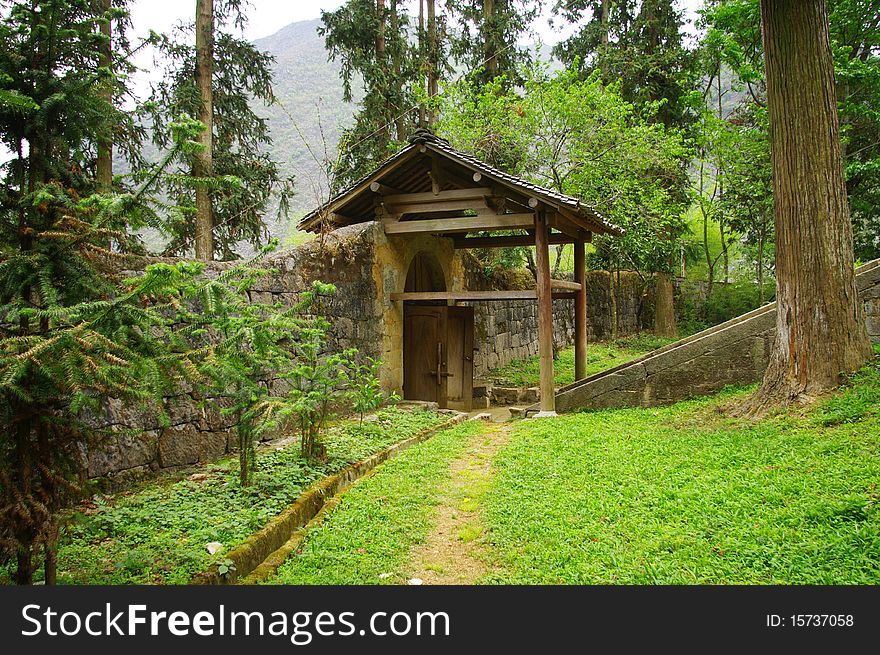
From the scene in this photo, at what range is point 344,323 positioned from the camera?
8320mm

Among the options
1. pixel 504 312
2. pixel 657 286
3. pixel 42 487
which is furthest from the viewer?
pixel 657 286

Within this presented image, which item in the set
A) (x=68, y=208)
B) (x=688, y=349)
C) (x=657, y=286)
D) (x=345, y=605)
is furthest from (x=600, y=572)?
(x=657, y=286)

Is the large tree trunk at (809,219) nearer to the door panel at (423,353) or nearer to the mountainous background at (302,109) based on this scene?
the door panel at (423,353)

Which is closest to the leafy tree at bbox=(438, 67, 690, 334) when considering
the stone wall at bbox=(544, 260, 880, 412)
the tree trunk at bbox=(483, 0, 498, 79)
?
the tree trunk at bbox=(483, 0, 498, 79)

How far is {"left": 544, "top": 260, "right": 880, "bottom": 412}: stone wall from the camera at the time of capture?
7758 mm

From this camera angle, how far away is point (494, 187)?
8656mm

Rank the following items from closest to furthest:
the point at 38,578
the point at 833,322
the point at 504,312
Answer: the point at 38,578, the point at 833,322, the point at 504,312

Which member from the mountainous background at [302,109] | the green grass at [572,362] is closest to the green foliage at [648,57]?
the green grass at [572,362]

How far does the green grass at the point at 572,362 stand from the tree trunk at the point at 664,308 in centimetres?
43

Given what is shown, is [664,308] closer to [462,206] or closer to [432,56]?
[432,56]

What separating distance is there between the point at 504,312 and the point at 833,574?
12679 mm

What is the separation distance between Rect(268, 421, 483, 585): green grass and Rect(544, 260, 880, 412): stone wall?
3914 mm

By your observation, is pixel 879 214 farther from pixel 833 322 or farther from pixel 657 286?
pixel 833 322

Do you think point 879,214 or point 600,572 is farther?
point 879,214
